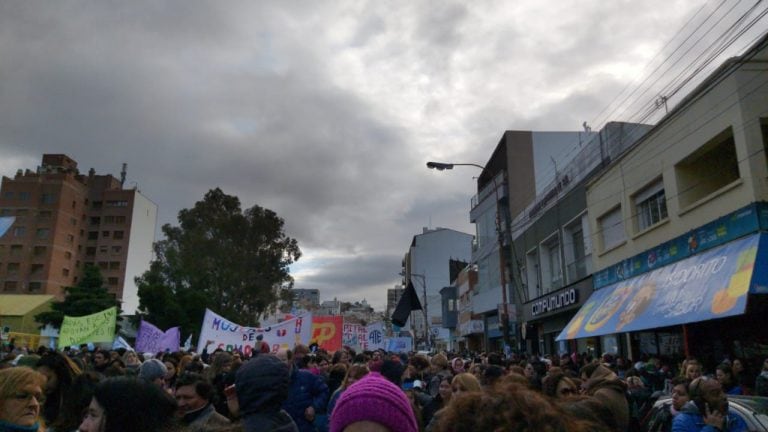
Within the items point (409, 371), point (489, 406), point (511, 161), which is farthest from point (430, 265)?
point (489, 406)

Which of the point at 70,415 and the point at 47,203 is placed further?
the point at 47,203

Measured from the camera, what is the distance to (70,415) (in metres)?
4.42

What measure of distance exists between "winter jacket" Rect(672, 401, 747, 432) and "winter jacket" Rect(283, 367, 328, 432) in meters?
3.98

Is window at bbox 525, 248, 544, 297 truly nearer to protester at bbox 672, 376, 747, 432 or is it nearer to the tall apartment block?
protester at bbox 672, 376, 747, 432

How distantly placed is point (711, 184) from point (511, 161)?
23.1 m

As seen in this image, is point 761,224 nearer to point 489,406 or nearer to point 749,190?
point 749,190

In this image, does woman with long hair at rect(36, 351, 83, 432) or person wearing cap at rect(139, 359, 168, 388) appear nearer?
woman with long hair at rect(36, 351, 83, 432)

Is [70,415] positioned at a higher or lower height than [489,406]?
lower

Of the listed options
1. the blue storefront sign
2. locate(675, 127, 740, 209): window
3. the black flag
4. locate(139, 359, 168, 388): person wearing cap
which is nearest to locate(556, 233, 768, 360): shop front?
the blue storefront sign

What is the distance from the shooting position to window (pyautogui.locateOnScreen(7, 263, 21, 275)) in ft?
237

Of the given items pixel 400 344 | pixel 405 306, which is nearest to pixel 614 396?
pixel 405 306

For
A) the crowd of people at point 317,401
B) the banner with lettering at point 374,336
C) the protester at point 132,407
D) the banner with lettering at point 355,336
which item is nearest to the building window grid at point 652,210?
the crowd of people at point 317,401

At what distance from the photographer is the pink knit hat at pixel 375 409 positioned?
7.18 ft

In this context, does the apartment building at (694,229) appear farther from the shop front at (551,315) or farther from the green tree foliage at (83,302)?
the green tree foliage at (83,302)
